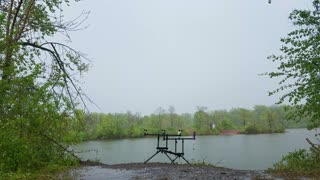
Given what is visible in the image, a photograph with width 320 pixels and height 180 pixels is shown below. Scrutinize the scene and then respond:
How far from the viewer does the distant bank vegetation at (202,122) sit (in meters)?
70.4

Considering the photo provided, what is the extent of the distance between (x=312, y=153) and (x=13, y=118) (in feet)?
31.5

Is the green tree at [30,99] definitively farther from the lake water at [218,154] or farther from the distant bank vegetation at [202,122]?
the distant bank vegetation at [202,122]

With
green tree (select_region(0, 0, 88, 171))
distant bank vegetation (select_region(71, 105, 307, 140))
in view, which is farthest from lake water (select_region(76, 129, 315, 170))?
distant bank vegetation (select_region(71, 105, 307, 140))

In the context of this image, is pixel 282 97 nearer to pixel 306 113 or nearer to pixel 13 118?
pixel 306 113

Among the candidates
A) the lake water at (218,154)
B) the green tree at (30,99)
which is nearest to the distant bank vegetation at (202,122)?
the lake water at (218,154)

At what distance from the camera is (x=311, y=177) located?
921 centimetres

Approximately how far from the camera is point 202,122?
88688 millimetres

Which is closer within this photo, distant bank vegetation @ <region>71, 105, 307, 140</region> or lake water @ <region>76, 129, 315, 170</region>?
lake water @ <region>76, 129, 315, 170</region>

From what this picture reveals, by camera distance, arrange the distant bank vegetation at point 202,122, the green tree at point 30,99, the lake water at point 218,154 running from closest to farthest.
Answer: the green tree at point 30,99 → the lake water at point 218,154 → the distant bank vegetation at point 202,122

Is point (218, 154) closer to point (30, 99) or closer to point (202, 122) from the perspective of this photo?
point (30, 99)

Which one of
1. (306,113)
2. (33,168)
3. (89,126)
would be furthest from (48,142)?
(306,113)

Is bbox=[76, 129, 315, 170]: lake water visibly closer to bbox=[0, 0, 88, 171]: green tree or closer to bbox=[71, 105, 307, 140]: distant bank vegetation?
bbox=[0, 0, 88, 171]: green tree

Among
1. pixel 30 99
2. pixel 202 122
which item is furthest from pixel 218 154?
pixel 202 122

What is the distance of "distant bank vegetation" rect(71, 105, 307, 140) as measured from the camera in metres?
70.4
